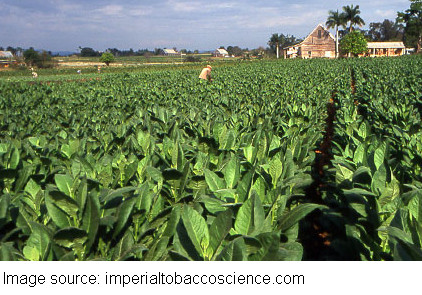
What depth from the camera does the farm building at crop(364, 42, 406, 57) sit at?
106 meters

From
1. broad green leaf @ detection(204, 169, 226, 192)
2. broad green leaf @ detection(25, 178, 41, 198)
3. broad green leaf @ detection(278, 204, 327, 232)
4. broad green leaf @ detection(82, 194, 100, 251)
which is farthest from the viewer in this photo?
broad green leaf @ detection(25, 178, 41, 198)

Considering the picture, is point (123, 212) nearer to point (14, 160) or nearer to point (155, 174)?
point (155, 174)

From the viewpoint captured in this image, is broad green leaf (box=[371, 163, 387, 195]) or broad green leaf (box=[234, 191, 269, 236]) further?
broad green leaf (box=[371, 163, 387, 195])

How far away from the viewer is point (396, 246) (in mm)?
1516

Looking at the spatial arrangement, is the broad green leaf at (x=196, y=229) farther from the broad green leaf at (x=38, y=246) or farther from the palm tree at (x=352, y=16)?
the palm tree at (x=352, y=16)

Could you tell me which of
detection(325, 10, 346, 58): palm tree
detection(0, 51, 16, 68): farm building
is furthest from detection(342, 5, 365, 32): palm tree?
detection(0, 51, 16, 68): farm building

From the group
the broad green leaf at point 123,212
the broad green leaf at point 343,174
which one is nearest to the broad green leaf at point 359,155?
the broad green leaf at point 343,174

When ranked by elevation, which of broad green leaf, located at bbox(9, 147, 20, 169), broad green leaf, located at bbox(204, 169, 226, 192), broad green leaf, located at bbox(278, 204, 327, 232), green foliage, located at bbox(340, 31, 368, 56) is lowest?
broad green leaf, located at bbox(278, 204, 327, 232)

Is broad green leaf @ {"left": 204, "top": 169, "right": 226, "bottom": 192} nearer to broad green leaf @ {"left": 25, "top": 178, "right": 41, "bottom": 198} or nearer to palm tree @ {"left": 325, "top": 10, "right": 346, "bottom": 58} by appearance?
broad green leaf @ {"left": 25, "top": 178, "right": 41, "bottom": 198}

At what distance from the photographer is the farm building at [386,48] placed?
106 meters

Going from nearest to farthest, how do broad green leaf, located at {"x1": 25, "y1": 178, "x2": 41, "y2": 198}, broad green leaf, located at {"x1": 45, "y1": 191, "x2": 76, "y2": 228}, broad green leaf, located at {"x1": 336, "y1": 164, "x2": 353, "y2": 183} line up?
broad green leaf, located at {"x1": 45, "y1": 191, "x2": 76, "y2": 228} → broad green leaf, located at {"x1": 25, "y1": 178, "x2": 41, "y2": 198} → broad green leaf, located at {"x1": 336, "y1": 164, "x2": 353, "y2": 183}

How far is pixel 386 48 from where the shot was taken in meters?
107

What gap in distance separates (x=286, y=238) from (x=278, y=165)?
625 mm

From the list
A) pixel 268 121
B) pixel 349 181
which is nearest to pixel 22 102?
pixel 268 121
